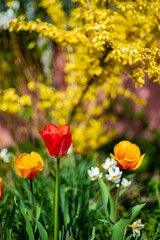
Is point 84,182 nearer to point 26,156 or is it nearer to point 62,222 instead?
point 62,222

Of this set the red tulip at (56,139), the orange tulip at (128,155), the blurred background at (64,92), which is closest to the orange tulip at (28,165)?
the red tulip at (56,139)

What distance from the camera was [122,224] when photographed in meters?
1.18

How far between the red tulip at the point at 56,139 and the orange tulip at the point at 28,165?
10 cm

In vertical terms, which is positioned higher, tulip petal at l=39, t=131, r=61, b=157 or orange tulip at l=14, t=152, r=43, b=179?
tulip petal at l=39, t=131, r=61, b=157

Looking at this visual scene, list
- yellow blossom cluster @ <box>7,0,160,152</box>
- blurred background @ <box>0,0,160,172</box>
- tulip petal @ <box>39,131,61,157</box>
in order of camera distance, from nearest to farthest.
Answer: tulip petal @ <box>39,131,61,157</box>
yellow blossom cluster @ <box>7,0,160,152</box>
blurred background @ <box>0,0,160,172</box>

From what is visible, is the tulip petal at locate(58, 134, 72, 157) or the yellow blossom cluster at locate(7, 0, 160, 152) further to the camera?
the yellow blossom cluster at locate(7, 0, 160, 152)

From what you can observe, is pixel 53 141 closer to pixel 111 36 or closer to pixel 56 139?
pixel 56 139

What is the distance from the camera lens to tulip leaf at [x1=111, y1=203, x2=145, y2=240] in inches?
45.4

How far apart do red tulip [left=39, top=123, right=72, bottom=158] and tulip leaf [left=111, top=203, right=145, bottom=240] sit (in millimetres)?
439

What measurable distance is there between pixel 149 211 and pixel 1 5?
2660 millimetres

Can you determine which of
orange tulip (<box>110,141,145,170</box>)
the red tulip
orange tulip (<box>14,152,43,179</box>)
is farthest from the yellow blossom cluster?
orange tulip (<box>14,152,43,179</box>)

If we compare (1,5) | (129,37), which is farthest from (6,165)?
(129,37)

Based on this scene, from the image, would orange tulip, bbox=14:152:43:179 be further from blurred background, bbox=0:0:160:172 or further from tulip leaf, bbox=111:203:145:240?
blurred background, bbox=0:0:160:172

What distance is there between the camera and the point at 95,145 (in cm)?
350
